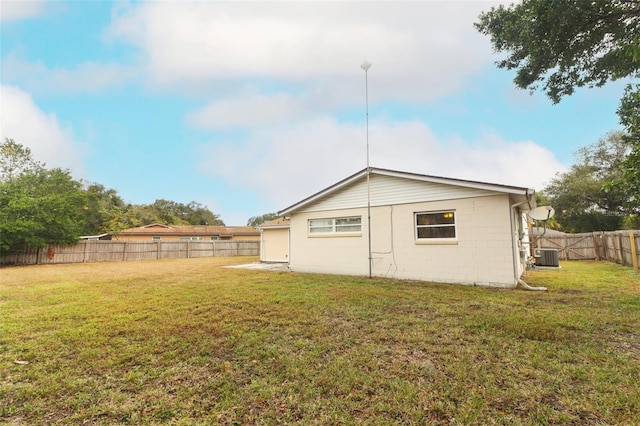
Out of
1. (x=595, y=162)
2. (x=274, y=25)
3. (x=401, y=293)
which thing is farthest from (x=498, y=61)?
(x=595, y=162)

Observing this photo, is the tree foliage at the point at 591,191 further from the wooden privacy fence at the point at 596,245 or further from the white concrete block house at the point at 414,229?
the white concrete block house at the point at 414,229

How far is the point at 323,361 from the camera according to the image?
3.26 metres

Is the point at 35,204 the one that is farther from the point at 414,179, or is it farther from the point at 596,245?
the point at 596,245

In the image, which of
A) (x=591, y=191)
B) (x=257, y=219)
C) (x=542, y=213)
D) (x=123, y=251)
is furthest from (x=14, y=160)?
(x=591, y=191)

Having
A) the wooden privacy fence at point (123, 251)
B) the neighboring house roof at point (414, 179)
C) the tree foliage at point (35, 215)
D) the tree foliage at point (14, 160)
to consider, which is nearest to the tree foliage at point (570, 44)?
the neighboring house roof at point (414, 179)

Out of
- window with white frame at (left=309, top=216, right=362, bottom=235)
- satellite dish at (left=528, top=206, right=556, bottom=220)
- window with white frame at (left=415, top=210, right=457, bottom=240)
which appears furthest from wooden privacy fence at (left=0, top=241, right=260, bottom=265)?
satellite dish at (left=528, top=206, right=556, bottom=220)

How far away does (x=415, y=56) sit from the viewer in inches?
475

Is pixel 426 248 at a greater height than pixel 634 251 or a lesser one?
greater

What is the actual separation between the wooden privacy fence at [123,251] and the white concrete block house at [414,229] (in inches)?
576

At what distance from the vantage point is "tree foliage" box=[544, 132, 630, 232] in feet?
78.6

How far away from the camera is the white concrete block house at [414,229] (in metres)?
8.09

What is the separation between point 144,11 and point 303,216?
9.66m

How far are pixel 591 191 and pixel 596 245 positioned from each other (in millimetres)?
11615

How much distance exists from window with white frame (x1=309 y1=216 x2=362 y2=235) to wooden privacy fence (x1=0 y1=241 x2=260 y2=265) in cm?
1557
